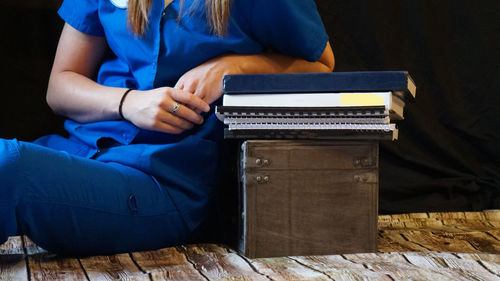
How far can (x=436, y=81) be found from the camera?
1792 mm

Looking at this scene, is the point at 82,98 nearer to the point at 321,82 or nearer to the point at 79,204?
the point at 79,204

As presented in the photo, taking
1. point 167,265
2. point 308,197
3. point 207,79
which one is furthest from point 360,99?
point 167,265

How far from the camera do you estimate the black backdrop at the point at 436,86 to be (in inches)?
68.8

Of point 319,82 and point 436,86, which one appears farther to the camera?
point 436,86

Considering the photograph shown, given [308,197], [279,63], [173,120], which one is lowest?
[308,197]

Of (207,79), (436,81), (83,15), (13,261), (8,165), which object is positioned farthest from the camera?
(436,81)

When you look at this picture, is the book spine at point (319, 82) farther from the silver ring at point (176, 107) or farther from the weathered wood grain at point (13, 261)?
the weathered wood grain at point (13, 261)

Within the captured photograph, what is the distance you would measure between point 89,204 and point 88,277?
0.47 feet

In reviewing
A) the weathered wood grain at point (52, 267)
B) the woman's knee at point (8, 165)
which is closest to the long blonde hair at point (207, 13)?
the woman's knee at point (8, 165)

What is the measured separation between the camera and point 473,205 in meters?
1.73

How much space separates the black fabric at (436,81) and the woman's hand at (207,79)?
0.60 m

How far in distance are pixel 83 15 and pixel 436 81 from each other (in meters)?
0.99

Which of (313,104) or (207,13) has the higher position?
(207,13)

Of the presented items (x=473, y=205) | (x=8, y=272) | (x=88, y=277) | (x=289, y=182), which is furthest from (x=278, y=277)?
(x=473, y=205)
